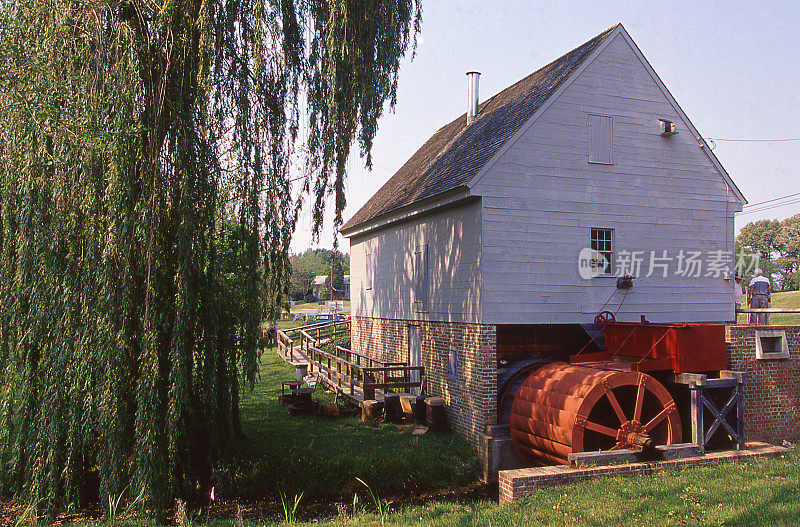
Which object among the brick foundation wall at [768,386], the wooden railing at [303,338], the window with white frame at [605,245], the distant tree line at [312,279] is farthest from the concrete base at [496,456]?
the distant tree line at [312,279]

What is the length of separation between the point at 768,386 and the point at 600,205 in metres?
4.87

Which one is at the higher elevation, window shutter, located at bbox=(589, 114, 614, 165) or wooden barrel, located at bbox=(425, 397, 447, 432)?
window shutter, located at bbox=(589, 114, 614, 165)

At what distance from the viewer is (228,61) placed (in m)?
9.34

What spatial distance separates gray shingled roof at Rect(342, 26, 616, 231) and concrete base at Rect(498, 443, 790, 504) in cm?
560

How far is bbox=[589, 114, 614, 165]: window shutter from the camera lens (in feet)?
41.7

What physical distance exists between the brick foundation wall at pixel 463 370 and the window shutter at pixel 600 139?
14.8 feet

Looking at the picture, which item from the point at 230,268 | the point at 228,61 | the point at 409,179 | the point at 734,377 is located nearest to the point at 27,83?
the point at 228,61

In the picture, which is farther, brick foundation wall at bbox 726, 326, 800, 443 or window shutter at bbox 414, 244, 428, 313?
window shutter at bbox 414, 244, 428, 313

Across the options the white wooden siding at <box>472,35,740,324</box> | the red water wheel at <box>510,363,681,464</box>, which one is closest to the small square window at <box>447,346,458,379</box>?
the white wooden siding at <box>472,35,740,324</box>

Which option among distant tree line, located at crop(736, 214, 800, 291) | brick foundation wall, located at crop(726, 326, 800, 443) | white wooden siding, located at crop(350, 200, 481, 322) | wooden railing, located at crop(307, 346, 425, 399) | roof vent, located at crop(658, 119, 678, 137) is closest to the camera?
brick foundation wall, located at crop(726, 326, 800, 443)

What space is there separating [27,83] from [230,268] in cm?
383

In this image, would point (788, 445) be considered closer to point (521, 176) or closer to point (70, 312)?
point (521, 176)

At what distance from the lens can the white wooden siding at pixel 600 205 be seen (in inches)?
468

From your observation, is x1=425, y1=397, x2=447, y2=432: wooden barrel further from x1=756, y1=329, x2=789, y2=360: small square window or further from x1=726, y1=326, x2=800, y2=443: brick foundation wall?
x1=756, y1=329, x2=789, y2=360: small square window
